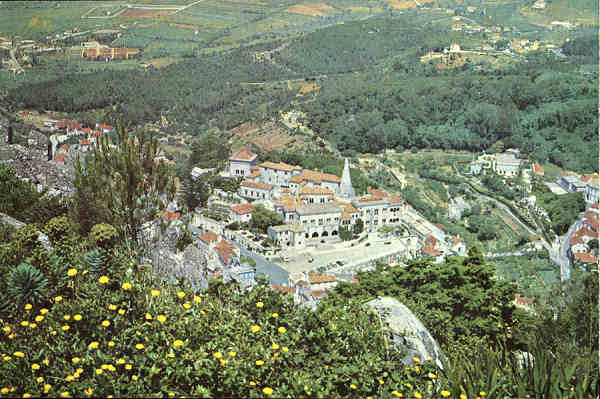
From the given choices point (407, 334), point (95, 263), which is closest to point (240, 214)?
point (95, 263)

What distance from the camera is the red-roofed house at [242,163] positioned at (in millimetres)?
18281

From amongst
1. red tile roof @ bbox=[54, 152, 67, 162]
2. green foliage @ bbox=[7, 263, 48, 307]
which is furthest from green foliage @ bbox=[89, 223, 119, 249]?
red tile roof @ bbox=[54, 152, 67, 162]

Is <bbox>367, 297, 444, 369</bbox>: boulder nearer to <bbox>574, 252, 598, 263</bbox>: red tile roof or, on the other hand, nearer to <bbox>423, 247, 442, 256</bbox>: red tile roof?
<bbox>423, 247, 442, 256</bbox>: red tile roof

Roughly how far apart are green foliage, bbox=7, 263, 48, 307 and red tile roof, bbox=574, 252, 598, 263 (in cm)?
1582

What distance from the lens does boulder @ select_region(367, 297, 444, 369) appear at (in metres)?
3.11

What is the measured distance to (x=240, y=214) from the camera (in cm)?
1516

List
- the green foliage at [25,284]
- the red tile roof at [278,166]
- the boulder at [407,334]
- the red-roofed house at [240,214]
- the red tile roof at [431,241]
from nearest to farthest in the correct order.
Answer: the green foliage at [25,284] → the boulder at [407,334] → the red-roofed house at [240,214] → the red tile roof at [431,241] → the red tile roof at [278,166]

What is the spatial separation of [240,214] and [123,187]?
1041 centimetres

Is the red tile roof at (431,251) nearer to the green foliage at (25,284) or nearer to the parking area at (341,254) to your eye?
the parking area at (341,254)

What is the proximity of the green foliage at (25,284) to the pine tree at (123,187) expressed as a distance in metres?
1.77

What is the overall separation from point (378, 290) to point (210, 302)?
15.3ft

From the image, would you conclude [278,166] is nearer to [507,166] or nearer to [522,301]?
[522,301]

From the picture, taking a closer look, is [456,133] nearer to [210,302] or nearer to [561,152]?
[561,152]

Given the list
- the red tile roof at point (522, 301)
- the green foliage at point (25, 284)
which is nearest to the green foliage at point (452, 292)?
the green foliage at point (25, 284)
